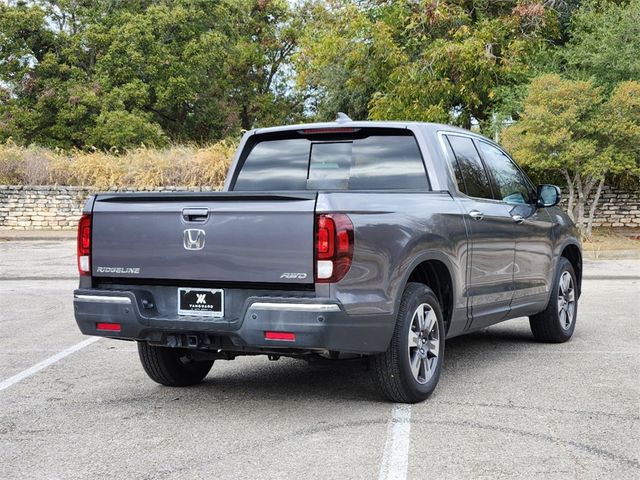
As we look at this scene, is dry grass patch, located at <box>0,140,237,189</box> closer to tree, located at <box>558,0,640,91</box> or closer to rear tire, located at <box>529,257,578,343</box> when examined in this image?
tree, located at <box>558,0,640,91</box>

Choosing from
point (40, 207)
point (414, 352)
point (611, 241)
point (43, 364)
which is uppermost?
point (414, 352)

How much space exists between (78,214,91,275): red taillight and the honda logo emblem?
0.79 meters

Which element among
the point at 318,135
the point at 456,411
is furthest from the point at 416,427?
the point at 318,135

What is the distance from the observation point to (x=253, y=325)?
18.0ft

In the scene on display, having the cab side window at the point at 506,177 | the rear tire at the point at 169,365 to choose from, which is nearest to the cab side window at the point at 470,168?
the cab side window at the point at 506,177

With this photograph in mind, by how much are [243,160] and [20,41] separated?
37.8 meters

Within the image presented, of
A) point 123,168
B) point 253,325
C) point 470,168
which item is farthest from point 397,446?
point 123,168

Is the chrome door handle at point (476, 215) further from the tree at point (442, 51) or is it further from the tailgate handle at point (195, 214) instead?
the tree at point (442, 51)

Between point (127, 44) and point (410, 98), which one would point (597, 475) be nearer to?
point (410, 98)

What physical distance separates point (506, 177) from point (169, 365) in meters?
3.44

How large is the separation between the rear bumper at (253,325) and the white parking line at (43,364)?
1426mm

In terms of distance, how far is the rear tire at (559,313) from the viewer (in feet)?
28.1

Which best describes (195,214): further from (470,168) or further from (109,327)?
(470,168)

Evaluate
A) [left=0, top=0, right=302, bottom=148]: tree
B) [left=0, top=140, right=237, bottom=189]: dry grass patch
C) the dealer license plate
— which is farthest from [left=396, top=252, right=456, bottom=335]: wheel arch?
[left=0, top=0, right=302, bottom=148]: tree
